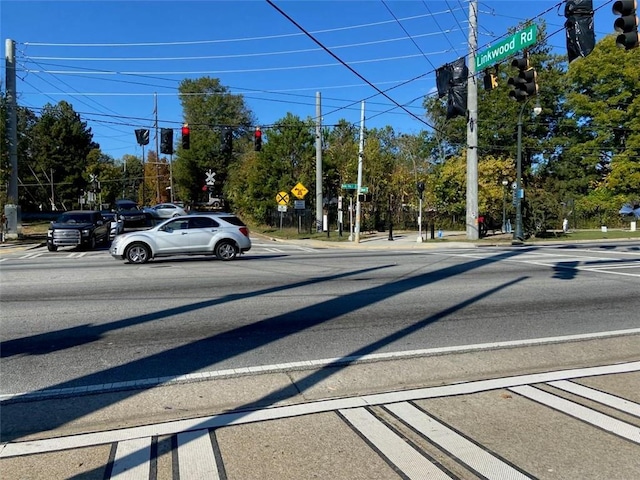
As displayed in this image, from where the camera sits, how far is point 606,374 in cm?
592

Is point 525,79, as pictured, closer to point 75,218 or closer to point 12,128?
point 75,218

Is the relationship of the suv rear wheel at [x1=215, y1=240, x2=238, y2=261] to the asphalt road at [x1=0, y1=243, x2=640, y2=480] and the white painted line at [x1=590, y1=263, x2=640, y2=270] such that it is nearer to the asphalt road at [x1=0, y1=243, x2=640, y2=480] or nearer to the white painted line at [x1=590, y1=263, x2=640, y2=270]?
the asphalt road at [x1=0, y1=243, x2=640, y2=480]

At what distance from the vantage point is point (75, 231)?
23.1 meters

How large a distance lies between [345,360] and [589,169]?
5749 centimetres

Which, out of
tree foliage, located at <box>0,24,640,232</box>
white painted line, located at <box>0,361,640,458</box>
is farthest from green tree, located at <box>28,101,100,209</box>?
white painted line, located at <box>0,361,640,458</box>

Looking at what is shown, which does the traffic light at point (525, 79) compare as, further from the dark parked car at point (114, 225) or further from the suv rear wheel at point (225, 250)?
the dark parked car at point (114, 225)

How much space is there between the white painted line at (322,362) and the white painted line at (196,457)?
148 centimetres

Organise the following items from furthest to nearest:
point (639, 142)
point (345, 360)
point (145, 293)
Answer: point (639, 142), point (145, 293), point (345, 360)

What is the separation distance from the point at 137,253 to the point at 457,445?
14.7 m

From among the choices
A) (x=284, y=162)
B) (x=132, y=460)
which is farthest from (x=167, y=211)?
(x=132, y=460)

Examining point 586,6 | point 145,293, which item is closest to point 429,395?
point 145,293

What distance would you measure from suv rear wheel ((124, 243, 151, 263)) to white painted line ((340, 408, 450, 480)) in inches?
537

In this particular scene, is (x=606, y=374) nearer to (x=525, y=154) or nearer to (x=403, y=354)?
(x=403, y=354)

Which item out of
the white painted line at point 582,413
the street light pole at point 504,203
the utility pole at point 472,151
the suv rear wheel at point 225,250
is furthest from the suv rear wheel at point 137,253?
the street light pole at point 504,203
